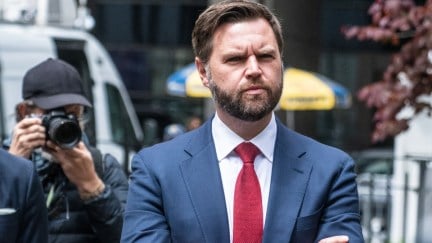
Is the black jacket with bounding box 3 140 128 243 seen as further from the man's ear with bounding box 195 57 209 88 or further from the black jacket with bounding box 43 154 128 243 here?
the man's ear with bounding box 195 57 209 88

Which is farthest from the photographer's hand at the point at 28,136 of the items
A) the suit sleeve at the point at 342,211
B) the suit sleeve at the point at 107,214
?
the suit sleeve at the point at 342,211

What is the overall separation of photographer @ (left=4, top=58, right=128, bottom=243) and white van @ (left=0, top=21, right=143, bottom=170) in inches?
177

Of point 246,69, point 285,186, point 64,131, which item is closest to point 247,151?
point 285,186

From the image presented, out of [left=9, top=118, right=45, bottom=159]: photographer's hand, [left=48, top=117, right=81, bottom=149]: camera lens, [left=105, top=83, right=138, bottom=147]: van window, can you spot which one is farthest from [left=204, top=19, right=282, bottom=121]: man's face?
[left=105, top=83, right=138, bottom=147]: van window

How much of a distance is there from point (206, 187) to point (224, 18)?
1.59 ft

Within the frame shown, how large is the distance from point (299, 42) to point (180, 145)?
8076mm

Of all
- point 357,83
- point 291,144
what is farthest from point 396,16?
point 357,83

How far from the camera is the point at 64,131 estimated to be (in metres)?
4.69

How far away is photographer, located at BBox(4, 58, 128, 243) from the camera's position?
15.6 feet

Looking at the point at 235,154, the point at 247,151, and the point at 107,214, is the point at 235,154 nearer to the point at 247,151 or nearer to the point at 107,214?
the point at 247,151

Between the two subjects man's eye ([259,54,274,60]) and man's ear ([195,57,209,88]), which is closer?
man's eye ([259,54,274,60])

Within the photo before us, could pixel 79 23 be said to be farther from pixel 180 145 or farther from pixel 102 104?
pixel 180 145

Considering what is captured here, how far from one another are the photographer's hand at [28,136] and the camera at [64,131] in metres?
0.03

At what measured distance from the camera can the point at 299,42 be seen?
1157 centimetres
